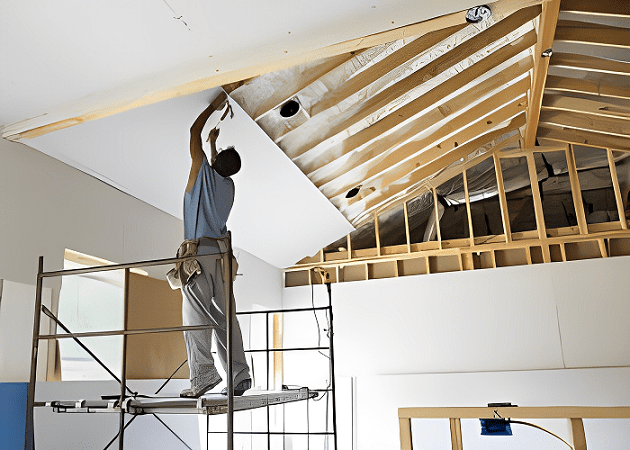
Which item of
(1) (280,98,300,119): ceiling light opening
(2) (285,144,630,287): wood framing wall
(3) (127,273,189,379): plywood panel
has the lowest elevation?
(3) (127,273,189,379): plywood panel

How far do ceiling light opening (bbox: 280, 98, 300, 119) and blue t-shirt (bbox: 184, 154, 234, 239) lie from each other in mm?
1053

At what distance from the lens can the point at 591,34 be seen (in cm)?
457

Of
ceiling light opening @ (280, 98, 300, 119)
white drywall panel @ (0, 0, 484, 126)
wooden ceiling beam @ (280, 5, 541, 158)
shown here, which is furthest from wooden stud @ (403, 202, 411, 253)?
white drywall panel @ (0, 0, 484, 126)

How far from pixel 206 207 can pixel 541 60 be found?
11.0 feet

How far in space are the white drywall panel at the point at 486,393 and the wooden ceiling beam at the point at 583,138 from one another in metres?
2.51

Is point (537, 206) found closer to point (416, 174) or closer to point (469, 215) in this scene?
point (469, 215)

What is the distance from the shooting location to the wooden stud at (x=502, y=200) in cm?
645

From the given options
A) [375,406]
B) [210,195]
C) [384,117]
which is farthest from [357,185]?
[210,195]

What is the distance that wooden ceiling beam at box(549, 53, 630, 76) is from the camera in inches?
188

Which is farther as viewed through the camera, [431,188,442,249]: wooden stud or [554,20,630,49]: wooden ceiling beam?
[431,188,442,249]: wooden stud

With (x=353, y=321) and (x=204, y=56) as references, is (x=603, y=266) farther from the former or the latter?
(x=204, y=56)

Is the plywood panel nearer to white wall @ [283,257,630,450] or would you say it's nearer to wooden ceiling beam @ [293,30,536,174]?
wooden ceiling beam @ [293,30,536,174]

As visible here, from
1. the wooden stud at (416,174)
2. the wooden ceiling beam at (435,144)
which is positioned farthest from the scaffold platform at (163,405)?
the wooden stud at (416,174)

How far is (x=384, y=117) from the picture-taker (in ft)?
15.7
